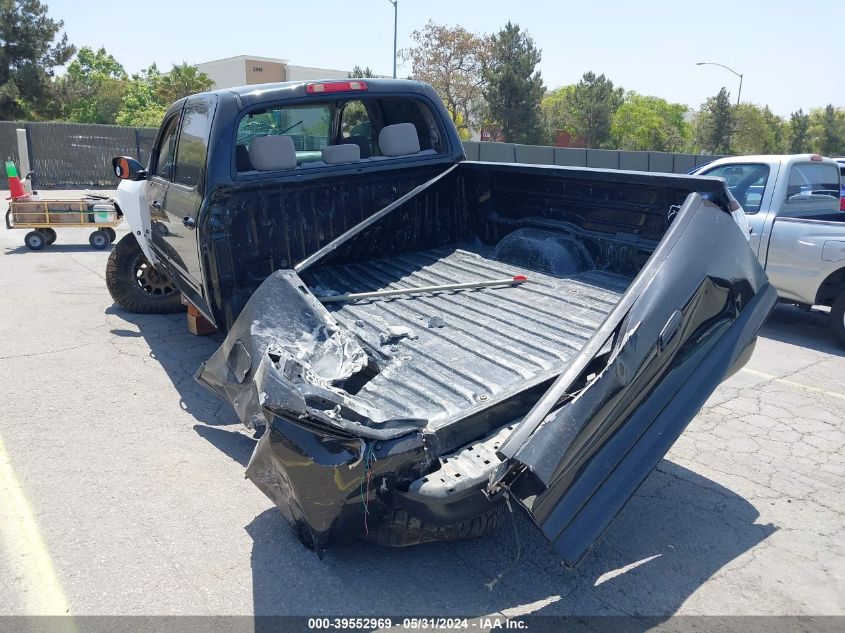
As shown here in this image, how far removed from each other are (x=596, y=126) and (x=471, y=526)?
1961 inches

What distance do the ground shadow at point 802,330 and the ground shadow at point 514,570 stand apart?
3.94m

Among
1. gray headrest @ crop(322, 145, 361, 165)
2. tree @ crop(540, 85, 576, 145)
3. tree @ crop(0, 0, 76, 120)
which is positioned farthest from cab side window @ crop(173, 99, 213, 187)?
tree @ crop(540, 85, 576, 145)

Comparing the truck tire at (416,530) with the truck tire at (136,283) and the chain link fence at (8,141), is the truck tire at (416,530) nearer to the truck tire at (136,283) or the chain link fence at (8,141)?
the truck tire at (136,283)

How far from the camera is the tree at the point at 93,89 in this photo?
35.9 m

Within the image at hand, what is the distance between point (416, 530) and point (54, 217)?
36.8ft

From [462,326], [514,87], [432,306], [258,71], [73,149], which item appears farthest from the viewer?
[258,71]

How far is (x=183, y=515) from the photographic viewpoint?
3.69 meters

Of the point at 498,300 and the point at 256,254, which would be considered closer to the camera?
the point at 498,300

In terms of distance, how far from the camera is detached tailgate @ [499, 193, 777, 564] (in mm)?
2578

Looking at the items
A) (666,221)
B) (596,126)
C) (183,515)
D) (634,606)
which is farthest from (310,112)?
(596,126)

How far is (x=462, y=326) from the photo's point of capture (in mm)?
3943

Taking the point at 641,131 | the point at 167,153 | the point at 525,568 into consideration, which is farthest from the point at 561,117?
the point at 525,568

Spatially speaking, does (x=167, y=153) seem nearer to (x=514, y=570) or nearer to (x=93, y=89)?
(x=514, y=570)

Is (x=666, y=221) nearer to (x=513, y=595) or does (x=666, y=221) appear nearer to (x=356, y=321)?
(x=356, y=321)
